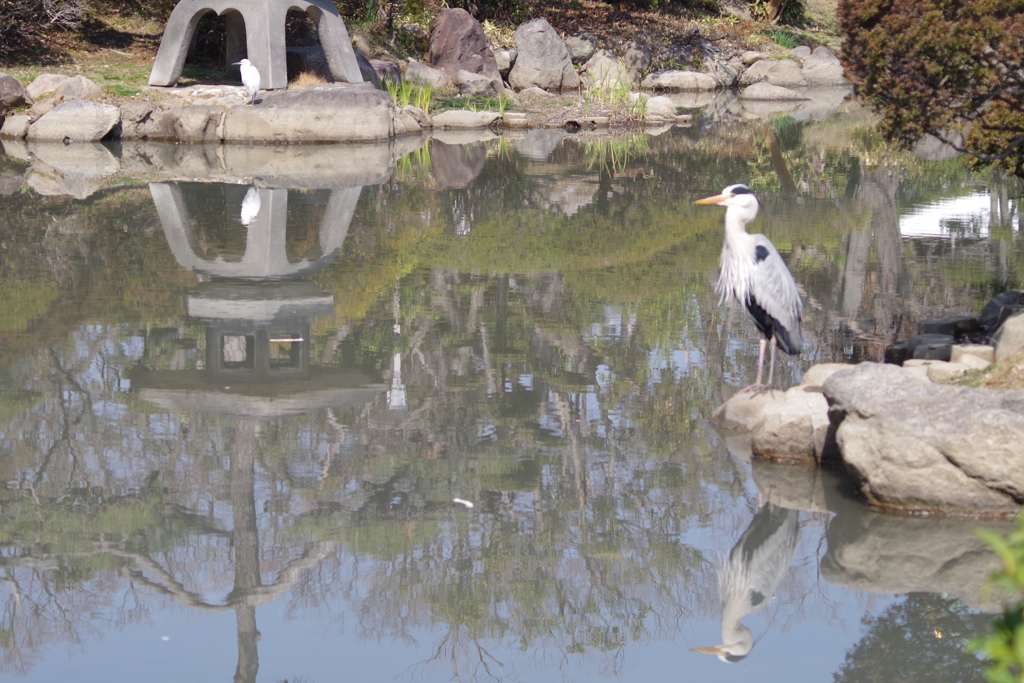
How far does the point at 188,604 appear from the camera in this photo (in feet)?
14.2

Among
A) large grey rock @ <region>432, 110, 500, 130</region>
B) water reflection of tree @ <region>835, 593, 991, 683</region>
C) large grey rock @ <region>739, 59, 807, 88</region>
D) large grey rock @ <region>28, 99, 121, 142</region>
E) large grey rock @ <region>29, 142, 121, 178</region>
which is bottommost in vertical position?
water reflection of tree @ <region>835, 593, 991, 683</region>

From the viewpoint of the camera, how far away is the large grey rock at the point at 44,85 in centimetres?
1953

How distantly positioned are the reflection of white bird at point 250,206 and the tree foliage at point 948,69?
21.7 feet

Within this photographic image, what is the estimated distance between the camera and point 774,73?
31.0m

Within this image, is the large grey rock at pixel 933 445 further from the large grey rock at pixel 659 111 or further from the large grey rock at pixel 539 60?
the large grey rock at pixel 539 60

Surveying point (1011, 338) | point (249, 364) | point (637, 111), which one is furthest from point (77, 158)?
point (1011, 338)

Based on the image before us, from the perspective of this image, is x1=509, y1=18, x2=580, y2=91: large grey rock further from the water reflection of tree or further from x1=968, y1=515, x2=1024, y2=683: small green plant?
Answer: x1=968, y1=515, x2=1024, y2=683: small green plant

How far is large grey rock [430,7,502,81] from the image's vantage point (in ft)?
84.8

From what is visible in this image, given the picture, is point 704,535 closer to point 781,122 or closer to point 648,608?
point 648,608

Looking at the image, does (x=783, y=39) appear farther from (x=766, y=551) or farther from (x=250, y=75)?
(x=766, y=551)

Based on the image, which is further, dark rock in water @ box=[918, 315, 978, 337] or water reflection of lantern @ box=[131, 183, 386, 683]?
dark rock in water @ box=[918, 315, 978, 337]

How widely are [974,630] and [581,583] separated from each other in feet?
4.96

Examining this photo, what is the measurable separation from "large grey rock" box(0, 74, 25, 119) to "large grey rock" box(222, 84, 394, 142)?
4.02 meters

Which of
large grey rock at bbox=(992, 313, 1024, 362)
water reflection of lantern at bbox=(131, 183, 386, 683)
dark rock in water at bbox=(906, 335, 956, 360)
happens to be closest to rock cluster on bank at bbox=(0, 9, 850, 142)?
water reflection of lantern at bbox=(131, 183, 386, 683)
